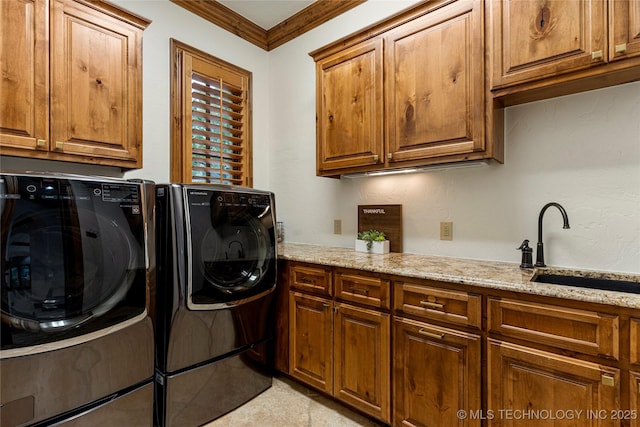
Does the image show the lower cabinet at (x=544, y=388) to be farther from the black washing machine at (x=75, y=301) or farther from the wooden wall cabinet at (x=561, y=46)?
the black washing machine at (x=75, y=301)

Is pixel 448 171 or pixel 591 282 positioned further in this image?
pixel 448 171

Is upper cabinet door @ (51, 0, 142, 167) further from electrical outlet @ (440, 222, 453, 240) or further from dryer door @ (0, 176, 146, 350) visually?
electrical outlet @ (440, 222, 453, 240)

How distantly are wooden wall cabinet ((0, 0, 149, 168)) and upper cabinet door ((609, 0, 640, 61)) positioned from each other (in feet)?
7.98

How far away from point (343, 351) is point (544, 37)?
75.6 inches

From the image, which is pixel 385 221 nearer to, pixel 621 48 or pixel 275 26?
pixel 621 48

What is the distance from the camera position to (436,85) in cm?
187

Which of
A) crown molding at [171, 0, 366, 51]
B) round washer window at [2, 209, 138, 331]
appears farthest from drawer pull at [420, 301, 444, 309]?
crown molding at [171, 0, 366, 51]

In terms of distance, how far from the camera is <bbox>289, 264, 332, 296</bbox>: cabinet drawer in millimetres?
2017

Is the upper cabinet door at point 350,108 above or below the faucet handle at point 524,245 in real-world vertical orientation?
above

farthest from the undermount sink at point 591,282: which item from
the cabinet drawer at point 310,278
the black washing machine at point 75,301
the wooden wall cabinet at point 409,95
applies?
the black washing machine at point 75,301

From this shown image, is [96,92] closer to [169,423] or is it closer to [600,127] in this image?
[169,423]

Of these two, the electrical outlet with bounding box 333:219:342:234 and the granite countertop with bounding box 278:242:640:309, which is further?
the electrical outlet with bounding box 333:219:342:234

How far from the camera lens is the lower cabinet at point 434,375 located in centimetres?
148

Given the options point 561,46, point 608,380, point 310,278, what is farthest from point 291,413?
point 561,46
